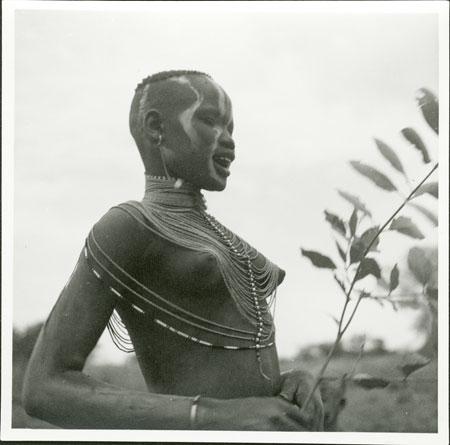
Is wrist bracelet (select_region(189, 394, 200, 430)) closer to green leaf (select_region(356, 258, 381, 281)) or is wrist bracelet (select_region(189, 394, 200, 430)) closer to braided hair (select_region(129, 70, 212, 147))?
green leaf (select_region(356, 258, 381, 281))

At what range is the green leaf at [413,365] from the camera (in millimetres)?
2826

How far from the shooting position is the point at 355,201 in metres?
2.87

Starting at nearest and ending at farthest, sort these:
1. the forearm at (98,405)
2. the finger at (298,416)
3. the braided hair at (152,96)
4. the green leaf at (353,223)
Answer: the forearm at (98,405) < the finger at (298,416) < the braided hair at (152,96) < the green leaf at (353,223)

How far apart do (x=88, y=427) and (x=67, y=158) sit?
85 cm

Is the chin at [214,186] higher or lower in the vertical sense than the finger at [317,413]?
higher

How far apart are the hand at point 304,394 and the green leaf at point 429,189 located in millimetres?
699

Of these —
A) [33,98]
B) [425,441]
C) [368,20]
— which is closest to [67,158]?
[33,98]

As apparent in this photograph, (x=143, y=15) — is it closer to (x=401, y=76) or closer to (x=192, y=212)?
(x=192, y=212)

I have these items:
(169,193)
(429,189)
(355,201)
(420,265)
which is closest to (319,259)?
(355,201)

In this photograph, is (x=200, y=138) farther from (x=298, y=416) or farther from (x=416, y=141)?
(x=298, y=416)

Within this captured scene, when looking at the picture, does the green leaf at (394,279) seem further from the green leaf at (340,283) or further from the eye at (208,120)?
the eye at (208,120)

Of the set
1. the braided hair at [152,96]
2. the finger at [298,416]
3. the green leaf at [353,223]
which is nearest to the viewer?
the finger at [298,416]

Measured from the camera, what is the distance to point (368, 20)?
2934 millimetres

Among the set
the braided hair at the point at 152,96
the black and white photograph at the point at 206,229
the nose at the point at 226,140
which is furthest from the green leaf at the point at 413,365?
the braided hair at the point at 152,96
